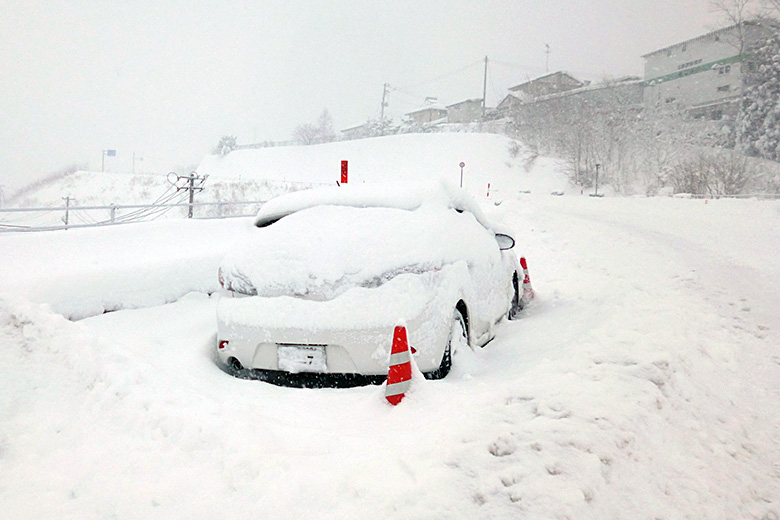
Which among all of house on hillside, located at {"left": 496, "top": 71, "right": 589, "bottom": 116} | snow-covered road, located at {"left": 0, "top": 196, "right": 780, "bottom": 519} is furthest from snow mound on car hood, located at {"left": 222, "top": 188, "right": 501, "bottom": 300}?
house on hillside, located at {"left": 496, "top": 71, "right": 589, "bottom": 116}

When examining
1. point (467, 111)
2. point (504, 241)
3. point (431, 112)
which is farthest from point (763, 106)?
point (431, 112)

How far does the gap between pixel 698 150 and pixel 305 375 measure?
39929 millimetres

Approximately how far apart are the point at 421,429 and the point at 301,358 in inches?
38.2

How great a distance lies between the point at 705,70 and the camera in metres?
39.4

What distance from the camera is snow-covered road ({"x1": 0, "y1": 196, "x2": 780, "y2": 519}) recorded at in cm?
201

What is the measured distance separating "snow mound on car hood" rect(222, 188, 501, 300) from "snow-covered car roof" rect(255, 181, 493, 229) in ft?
0.18

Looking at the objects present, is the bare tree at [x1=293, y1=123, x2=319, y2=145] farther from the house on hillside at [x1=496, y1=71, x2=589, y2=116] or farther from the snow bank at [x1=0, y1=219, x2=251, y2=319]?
the snow bank at [x1=0, y1=219, x2=251, y2=319]

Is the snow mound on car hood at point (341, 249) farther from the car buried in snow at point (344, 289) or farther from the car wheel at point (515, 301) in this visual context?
the car wheel at point (515, 301)

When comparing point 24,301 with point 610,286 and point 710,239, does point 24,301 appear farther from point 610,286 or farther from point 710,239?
point 710,239

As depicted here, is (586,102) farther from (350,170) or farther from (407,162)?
(350,170)

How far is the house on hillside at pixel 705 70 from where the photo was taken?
114 feet

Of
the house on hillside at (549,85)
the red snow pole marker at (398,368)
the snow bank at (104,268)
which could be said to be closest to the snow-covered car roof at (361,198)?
the red snow pole marker at (398,368)

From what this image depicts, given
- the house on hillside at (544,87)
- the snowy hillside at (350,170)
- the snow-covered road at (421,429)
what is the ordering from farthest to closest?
the house on hillside at (544,87) < the snowy hillside at (350,170) < the snow-covered road at (421,429)

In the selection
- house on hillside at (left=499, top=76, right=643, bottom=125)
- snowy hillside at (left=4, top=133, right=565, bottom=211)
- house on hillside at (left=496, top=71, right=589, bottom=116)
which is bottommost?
snowy hillside at (left=4, top=133, right=565, bottom=211)
